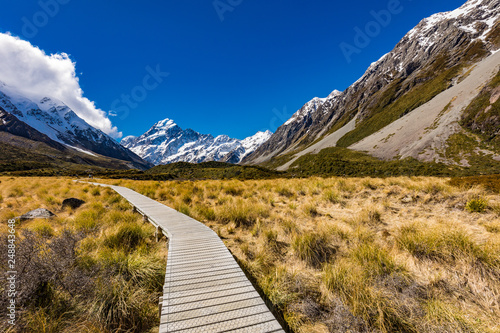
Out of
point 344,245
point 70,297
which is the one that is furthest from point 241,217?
point 70,297

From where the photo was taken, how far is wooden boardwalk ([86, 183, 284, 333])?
9.77 feet

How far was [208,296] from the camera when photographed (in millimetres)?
3615

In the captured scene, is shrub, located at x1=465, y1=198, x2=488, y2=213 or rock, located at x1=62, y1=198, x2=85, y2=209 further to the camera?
rock, located at x1=62, y1=198, x2=85, y2=209

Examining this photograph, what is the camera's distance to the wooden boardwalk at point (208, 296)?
2.98 m

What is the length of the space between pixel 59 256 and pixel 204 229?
12.7 feet

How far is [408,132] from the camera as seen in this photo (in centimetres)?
5819

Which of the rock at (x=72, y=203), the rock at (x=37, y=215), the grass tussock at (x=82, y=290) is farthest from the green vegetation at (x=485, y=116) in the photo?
the rock at (x=37, y=215)

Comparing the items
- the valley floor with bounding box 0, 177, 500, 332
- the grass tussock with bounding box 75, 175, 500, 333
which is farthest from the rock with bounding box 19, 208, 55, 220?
the grass tussock with bounding box 75, 175, 500, 333

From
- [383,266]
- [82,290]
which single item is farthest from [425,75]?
[82,290]

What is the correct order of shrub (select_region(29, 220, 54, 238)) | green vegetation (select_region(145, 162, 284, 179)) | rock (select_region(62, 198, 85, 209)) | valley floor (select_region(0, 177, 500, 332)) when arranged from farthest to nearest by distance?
green vegetation (select_region(145, 162, 284, 179)) → rock (select_region(62, 198, 85, 209)) → shrub (select_region(29, 220, 54, 238)) → valley floor (select_region(0, 177, 500, 332))

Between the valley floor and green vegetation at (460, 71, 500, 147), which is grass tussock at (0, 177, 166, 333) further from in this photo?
green vegetation at (460, 71, 500, 147)

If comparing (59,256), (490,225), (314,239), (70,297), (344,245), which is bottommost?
(490,225)

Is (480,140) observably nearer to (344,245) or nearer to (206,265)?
(344,245)

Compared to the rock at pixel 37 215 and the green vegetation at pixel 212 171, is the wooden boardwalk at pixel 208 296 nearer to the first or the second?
the rock at pixel 37 215
